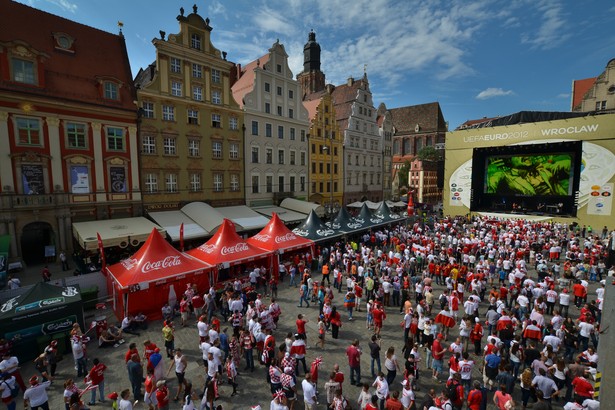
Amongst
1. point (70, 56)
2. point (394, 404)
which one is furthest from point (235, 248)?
point (70, 56)

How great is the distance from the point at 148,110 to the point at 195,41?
757 centimetres

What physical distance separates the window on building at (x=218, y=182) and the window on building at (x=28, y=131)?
A: 41.4 ft

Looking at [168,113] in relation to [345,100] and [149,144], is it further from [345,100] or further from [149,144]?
[345,100]

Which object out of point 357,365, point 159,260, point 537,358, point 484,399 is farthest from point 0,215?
point 537,358

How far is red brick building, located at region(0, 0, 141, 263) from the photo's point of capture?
18.8 m

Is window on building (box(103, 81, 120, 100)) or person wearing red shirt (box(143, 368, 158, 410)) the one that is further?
window on building (box(103, 81, 120, 100))

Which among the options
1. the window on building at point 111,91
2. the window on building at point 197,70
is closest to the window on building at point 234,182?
the window on building at point 197,70

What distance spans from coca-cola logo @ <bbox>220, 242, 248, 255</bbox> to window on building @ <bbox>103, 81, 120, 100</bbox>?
1585cm

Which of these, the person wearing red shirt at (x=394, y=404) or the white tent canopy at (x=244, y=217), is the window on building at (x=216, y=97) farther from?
the person wearing red shirt at (x=394, y=404)

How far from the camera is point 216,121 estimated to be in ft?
Result: 92.0

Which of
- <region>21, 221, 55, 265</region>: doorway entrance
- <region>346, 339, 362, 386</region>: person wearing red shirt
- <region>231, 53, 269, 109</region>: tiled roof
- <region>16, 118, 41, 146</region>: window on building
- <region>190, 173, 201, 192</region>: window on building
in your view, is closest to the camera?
<region>346, 339, 362, 386</region>: person wearing red shirt

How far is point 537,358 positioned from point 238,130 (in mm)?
27713

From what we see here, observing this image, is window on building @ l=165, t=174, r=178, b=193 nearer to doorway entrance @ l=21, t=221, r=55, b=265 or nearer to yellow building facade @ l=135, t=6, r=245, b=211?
yellow building facade @ l=135, t=6, r=245, b=211

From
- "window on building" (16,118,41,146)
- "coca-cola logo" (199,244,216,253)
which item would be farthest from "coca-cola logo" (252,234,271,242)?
"window on building" (16,118,41,146)
